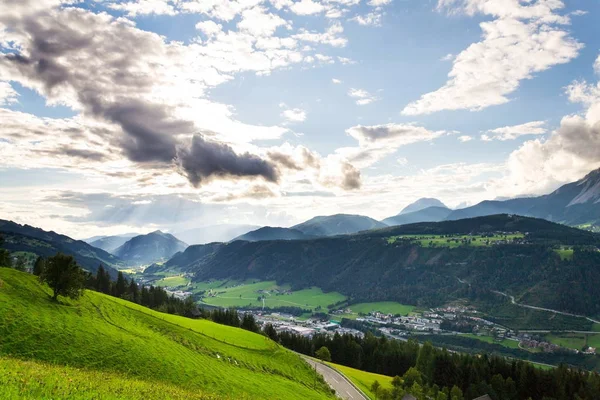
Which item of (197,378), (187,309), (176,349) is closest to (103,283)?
(187,309)

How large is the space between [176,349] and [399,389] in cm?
5764

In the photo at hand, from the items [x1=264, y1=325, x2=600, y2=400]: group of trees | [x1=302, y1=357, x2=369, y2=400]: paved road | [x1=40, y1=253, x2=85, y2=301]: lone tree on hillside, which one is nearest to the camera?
[x1=40, y1=253, x2=85, y2=301]: lone tree on hillside

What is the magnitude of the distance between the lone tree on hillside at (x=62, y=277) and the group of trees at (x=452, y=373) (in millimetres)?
65030

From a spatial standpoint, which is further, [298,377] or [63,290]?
[298,377]

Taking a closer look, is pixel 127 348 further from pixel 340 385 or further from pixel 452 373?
pixel 452 373

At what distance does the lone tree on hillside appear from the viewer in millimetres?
57438

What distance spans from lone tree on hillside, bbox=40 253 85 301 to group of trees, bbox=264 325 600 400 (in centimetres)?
6503

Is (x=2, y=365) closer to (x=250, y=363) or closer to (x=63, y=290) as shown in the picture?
(x=63, y=290)

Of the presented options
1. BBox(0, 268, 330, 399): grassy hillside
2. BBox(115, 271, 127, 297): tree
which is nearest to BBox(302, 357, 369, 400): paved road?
BBox(0, 268, 330, 399): grassy hillside

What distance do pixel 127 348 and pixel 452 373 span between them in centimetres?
10907

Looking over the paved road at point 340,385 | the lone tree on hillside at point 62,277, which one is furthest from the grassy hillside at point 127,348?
the paved road at point 340,385

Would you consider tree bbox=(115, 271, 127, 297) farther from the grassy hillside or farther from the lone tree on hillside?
the lone tree on hillside

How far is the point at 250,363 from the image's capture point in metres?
68.1

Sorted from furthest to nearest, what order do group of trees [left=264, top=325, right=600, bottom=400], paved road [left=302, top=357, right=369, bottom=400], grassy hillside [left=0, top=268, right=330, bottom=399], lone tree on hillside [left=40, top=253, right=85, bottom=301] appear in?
group of trees [left=264, top=325, right=600, bottom=400] < paved road [left=302, top=357, right=369, bottom=400] < lone tree on hillside [left=40, top=253, right=85, bottom=301] < grassy hillside [left=0, top=268, right=330, bottom=399]
